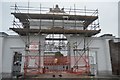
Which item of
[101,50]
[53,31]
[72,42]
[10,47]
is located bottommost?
[101,50]

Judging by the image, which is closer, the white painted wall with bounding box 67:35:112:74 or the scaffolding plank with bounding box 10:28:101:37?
the scaffolding plank with bounding box 10:28:101:37

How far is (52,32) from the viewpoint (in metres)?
17.3

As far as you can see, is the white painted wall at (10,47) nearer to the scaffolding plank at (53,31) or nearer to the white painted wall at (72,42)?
the white painted wall at (72,42)

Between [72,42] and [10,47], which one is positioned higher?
[72,42]

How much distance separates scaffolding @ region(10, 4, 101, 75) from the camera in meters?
16.8

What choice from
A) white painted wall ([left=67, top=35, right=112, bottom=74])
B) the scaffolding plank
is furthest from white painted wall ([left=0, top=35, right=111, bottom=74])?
the scaffolding plank

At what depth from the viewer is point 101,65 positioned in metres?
18.2

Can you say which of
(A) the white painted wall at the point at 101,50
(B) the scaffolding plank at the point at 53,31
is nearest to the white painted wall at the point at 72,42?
(A) the white painted wall at the point at 101,50

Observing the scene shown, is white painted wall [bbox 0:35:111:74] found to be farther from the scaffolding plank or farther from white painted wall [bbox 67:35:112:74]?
the scaffolding plank

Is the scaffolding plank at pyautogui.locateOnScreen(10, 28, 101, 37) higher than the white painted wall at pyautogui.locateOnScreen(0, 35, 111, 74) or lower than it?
higher

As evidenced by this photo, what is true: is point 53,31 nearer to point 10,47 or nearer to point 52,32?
point 52,32

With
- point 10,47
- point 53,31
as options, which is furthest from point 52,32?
point 10,47

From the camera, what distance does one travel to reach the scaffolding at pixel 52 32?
16.8 metres

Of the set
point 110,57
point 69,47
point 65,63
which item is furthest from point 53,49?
point 110,57
